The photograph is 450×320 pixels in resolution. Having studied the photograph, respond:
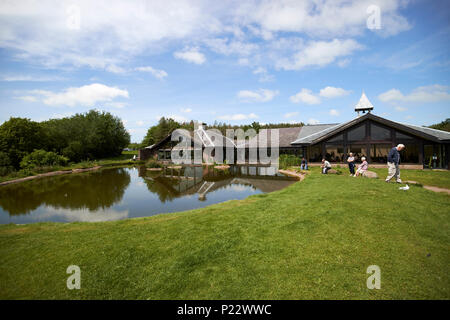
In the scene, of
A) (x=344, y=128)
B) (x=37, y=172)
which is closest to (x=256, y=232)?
(x=344, y=128)

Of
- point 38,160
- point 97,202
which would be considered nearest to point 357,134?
point 97,202

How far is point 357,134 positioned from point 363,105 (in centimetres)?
769

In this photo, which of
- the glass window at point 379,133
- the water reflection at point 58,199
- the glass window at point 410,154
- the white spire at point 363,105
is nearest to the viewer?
the water reflection at point 58,199

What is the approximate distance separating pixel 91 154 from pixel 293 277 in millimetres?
47371

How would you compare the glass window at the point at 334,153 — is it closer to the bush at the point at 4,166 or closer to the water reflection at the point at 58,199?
the water reflection at the point at 58,199

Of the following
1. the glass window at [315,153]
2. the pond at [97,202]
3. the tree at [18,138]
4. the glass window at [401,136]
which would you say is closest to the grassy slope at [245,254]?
the pond at [97,202]

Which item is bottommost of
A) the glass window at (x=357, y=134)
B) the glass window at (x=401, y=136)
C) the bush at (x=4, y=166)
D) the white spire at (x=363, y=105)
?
the bush at (x=4, y=166)

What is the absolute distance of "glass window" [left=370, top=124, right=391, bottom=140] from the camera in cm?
2005

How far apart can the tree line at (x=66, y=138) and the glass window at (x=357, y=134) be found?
111 ft

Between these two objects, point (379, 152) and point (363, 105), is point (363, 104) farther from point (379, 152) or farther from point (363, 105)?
point (379, 152)

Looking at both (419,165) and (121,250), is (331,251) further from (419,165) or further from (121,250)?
(419,165)

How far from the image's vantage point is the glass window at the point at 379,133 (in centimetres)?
2005

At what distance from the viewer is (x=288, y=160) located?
24328 mm

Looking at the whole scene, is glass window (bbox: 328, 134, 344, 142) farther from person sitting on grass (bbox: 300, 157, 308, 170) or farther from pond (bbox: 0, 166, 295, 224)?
pond (bbox: 0, 166, 295, 224)
